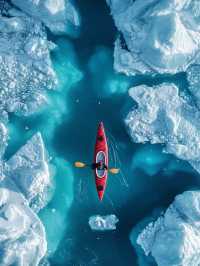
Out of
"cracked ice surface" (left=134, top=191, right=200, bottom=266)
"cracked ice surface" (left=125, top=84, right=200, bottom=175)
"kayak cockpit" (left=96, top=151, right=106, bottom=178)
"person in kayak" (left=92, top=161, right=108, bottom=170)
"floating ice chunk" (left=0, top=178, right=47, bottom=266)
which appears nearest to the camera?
"floating ice chunk" (left=0, top=178, right=47, bottom=266)

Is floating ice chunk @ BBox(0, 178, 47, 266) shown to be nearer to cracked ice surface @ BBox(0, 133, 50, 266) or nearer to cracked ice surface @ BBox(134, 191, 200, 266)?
cracked ice surface @ BBox(0, 133, 50, 266)

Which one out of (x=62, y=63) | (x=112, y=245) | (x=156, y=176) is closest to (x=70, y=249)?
(x=112, y=245)

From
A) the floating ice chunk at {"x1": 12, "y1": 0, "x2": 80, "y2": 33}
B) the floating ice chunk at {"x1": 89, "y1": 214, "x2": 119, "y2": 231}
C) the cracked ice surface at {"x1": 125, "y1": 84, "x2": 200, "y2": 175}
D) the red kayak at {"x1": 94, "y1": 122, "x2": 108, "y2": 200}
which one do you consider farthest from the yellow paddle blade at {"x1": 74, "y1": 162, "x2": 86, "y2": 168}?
the floating ice chunk at {"x1": 12, "y1": 0, "x2": 80, "y2": 33}

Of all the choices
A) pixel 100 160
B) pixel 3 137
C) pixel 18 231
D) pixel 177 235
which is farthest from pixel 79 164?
pixel 177 235

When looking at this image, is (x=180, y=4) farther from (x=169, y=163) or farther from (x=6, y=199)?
(x=6, y=199)

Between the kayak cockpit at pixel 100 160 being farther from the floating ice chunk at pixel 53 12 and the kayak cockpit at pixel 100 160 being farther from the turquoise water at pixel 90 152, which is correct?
the floating ice chunk at pixel 53 12
